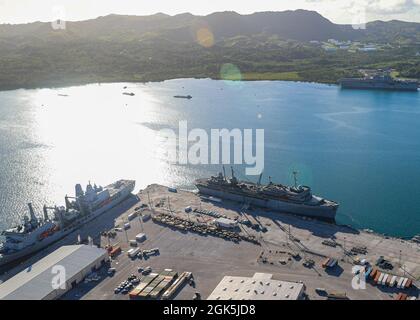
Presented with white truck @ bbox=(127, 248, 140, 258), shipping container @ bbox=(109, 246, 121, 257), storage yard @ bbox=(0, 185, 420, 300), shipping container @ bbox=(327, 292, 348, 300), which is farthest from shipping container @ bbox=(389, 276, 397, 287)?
shipping container @ bbox=(109, 246, 121, 257)

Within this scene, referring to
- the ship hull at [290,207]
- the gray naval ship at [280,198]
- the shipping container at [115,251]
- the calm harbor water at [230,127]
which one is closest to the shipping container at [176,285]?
the shipping container at [115,251]

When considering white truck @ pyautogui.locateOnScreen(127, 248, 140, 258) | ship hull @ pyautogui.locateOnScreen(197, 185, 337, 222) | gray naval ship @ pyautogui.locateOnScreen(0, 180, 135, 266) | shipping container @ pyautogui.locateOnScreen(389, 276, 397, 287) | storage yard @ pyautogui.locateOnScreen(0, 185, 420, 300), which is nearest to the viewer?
shipping container @ pyautogui.locateOnScreen(389, 276, 397, 287)

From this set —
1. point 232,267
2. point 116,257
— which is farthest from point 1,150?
point 232,267

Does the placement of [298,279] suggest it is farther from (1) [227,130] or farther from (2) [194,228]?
(1) [227,130]

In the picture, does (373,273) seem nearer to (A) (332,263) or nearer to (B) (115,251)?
(A) (332,263)

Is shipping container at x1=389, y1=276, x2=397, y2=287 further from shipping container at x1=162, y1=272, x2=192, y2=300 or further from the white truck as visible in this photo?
the white truck
